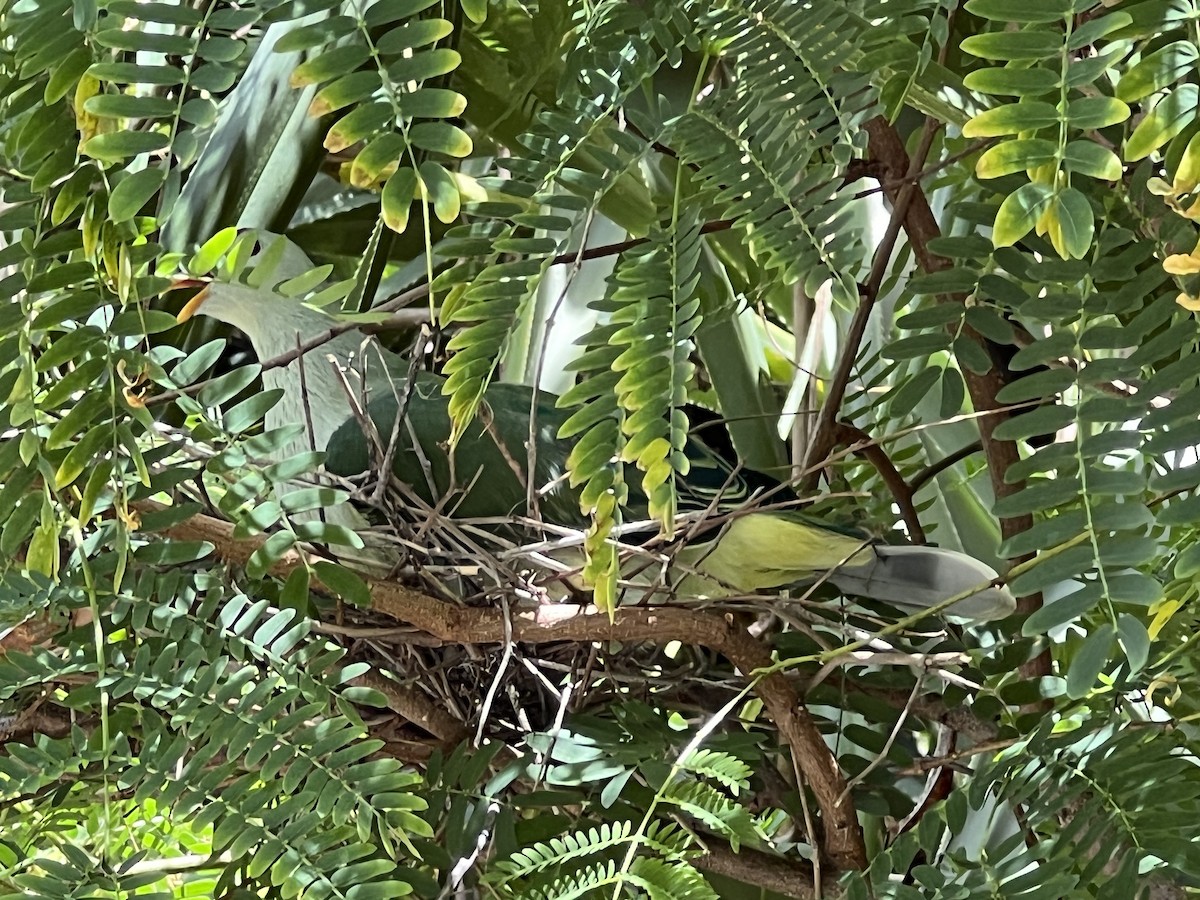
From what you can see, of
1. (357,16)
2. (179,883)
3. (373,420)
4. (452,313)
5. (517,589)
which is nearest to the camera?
(357,16)

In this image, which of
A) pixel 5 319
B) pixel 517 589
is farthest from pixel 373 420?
pixel 5 319

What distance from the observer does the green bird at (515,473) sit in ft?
1.93

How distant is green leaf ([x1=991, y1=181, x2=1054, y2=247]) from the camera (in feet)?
0.98

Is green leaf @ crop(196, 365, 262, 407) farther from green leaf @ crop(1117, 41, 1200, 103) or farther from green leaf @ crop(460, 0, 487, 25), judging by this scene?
green leaf @ crop(1117, 41, 1200, 103)

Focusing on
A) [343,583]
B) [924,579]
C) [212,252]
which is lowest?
[924,579]

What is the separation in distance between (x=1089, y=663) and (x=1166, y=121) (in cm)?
17

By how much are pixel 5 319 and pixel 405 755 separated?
1.16 feet

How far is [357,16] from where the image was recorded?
12.0 inches

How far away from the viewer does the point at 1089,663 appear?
35 centimetres

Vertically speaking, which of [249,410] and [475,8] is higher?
[475,8]

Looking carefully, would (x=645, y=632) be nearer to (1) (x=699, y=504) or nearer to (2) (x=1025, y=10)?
(1) (x=699, y=504)

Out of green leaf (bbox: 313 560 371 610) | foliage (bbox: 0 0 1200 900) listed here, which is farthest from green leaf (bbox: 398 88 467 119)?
green leaf (bbox: 313 560 371 610)

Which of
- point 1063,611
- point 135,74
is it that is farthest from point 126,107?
point 1063,611

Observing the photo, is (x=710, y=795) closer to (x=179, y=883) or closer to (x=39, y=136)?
(x=39, y=136)
